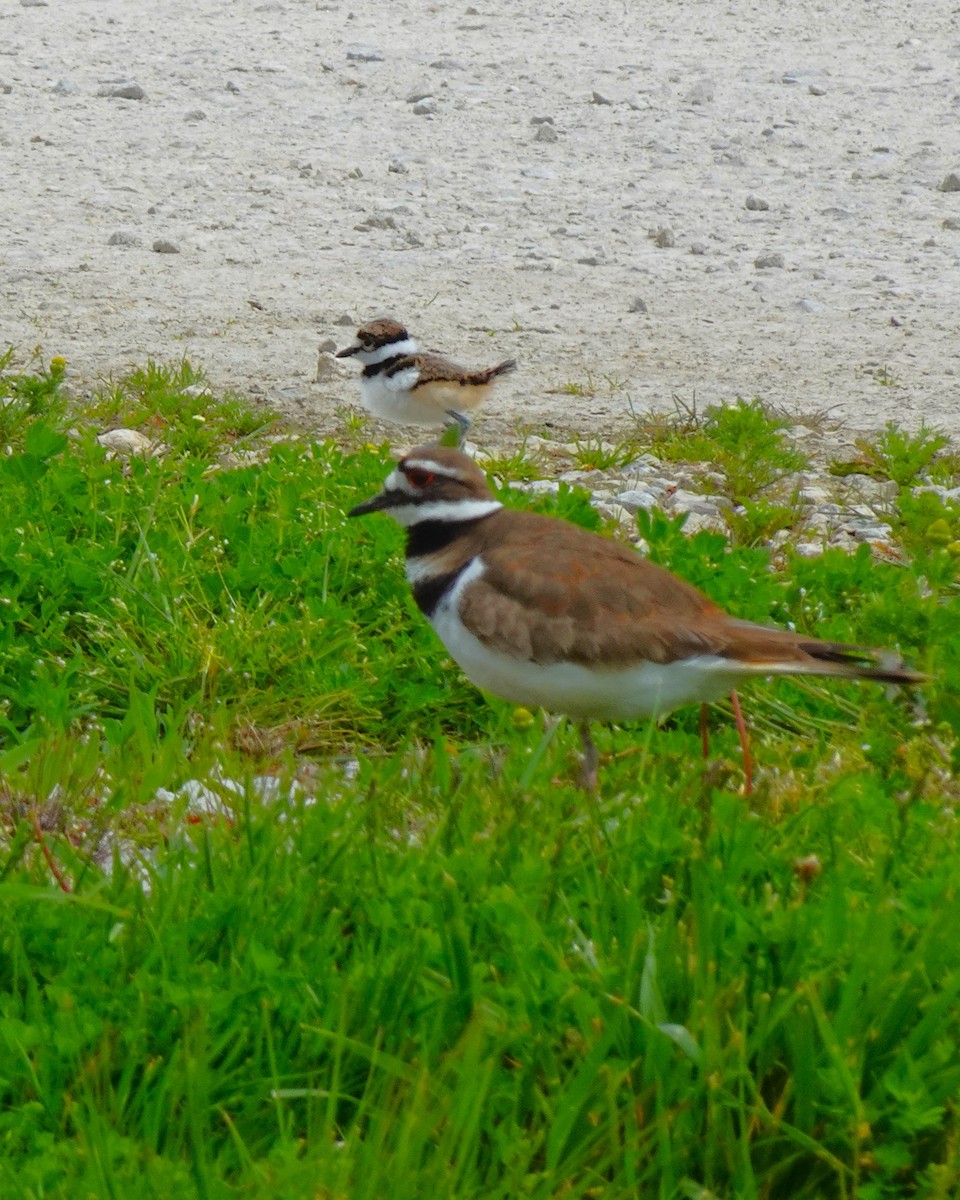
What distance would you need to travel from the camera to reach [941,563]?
5.22 metres

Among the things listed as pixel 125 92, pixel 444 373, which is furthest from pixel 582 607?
pixel 125 92

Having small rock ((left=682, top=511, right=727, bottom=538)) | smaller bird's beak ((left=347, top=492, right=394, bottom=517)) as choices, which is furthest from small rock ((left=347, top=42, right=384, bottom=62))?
smaller bird's beak ((left=347, top=492, right=394, bottom=517))

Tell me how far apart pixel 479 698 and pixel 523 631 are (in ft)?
3.97

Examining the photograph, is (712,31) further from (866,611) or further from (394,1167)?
(394,1167)

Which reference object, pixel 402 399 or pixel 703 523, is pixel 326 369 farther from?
pixel 703 523

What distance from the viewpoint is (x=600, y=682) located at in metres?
4.91

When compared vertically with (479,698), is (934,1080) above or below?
above

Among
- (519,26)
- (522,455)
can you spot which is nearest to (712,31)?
(519,26)

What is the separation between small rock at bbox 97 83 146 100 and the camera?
14.9 m

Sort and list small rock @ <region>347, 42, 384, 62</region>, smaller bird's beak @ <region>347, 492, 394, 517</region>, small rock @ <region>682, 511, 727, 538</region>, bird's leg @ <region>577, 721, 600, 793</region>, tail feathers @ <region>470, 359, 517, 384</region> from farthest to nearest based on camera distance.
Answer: small rock @ <region>347, 42, 384, 62</region> < tail feathers @ <region>470, 359, 517, 384</region> < small rock @ <region>682, 511, 727, 538</region> < smaller bird's beak @ <region>347, 492, 394, 517</region> < bird's leg @ <region>577, 721, 600, 793</region>

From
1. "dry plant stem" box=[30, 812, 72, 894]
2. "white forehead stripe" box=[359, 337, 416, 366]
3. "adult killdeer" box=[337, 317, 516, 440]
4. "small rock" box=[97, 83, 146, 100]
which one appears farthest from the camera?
"small rock" box=[97, 83, 146, 100]

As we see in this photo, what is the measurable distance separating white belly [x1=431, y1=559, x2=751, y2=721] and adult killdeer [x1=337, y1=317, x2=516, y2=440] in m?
4.16

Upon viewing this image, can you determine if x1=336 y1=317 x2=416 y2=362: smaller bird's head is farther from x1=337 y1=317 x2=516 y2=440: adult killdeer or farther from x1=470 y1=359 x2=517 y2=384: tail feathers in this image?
x1=470 y1=359 x2=517 y2=384: tail feathers

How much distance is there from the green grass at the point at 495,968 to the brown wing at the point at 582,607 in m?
0.34
